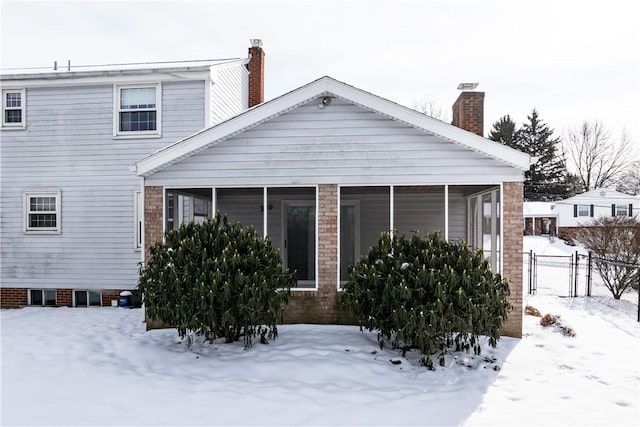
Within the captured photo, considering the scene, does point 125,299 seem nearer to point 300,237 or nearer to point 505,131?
point 300,237

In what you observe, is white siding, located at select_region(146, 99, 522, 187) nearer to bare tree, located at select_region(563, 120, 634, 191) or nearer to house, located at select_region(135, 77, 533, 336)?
house, located at select_region(135, 77, 533, 336)

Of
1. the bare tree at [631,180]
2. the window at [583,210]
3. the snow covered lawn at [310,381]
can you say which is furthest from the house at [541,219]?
the snow covered lawn at [310,381]

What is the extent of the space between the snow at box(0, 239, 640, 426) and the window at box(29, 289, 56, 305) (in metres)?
3.74

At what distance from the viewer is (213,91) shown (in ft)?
36.8

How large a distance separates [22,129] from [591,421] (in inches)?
568

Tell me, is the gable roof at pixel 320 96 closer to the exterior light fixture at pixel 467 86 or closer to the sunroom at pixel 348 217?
the sunroom at pixel 348 217

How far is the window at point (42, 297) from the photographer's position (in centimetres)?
1156

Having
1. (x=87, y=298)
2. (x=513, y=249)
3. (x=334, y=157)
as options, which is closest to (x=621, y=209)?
(x=513, y=249)

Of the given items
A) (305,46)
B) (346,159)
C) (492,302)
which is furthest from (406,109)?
(305,46)

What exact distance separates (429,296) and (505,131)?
46736 mm

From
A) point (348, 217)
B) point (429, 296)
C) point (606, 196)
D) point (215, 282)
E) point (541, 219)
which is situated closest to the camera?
point (429, 296)

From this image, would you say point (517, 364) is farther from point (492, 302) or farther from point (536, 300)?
point (536, 300)

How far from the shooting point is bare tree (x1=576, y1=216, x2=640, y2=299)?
11531mm

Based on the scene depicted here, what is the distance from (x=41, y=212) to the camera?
11.4m
